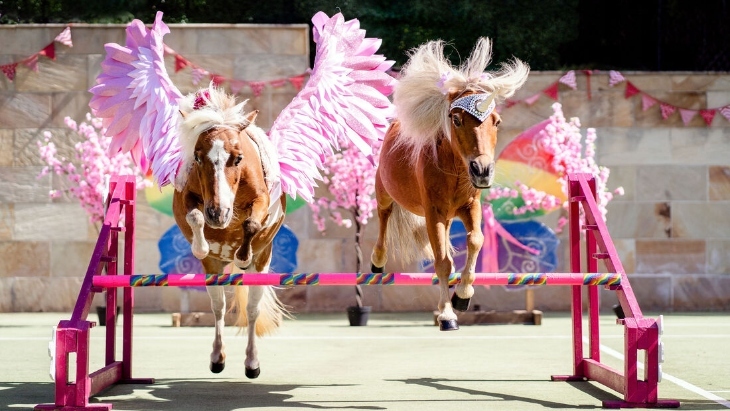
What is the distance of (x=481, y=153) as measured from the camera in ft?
17.4

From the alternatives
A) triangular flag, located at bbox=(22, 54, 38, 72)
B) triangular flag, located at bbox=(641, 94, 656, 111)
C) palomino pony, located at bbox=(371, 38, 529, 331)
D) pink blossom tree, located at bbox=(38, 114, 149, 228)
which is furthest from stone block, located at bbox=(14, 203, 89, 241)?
palomino pony, located at bbox=(371, 38, 529, 331)

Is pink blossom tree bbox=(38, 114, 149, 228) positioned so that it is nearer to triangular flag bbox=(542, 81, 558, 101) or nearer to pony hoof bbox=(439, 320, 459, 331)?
triangular flag bbox=(542, 81, 558, 101)

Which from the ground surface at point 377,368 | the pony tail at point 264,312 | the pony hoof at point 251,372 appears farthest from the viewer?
the pony tail at point 264,312

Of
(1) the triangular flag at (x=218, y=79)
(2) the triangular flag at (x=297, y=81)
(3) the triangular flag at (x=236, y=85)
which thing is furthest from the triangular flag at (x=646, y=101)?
(1) the triangular flag at (x=218, y=79)

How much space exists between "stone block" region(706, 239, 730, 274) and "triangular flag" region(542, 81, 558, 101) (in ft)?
8.96

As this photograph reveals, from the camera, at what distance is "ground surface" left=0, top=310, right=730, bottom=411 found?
5.78 metres

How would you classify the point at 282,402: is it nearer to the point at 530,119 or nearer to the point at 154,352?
the point at 154,352

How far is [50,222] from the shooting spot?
1302 cm

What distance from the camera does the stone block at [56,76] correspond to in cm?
1311

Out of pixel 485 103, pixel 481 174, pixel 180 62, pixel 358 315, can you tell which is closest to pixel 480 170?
pixel 481 174

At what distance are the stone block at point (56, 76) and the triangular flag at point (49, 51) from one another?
6 cm

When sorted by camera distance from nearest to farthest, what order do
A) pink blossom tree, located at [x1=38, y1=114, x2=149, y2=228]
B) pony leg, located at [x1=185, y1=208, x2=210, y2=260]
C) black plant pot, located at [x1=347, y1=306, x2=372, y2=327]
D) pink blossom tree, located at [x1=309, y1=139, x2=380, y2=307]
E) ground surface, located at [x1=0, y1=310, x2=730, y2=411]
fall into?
Answer: pony leg, located at [x1=185, y1=208, x2=210, y2=260] < ground surface, located at [x1=0, y1=310, x2=730, y2=411] < black plant pot, located at [x1=347, y1=306, x2=372, y2=327] < pink blossom tree, located at [x1=38, y1=114, x2=149, y2=228] < pink blossom tree, located at [x1=309, y1=139, x2=380, y2=307]

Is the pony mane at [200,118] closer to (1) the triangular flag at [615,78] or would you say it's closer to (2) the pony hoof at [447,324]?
(2) the pony hoof at [447,324]

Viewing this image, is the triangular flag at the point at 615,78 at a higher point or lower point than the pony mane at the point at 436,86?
higher
